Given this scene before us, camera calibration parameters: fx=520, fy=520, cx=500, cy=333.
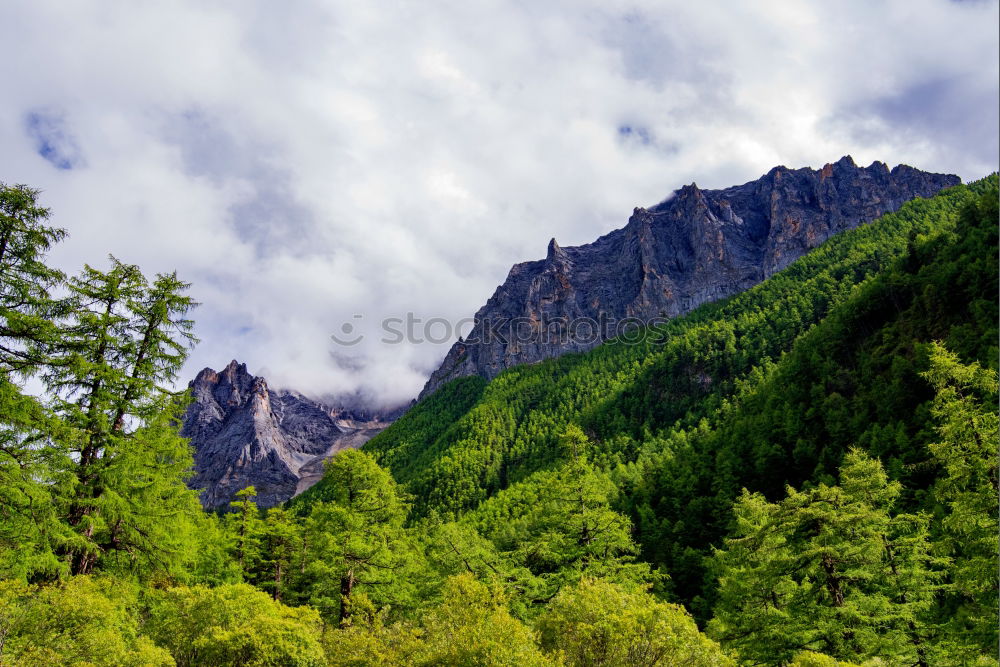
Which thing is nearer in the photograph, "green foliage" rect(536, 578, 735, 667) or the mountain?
"green foliage" rect(536, 578, 735, 667)

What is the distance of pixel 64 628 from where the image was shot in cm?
1449

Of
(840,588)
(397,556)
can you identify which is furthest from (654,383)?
(840,588)

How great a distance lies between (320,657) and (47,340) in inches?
494

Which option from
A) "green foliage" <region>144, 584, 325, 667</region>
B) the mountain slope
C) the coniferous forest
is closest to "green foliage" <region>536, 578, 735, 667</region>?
the coniferous forest

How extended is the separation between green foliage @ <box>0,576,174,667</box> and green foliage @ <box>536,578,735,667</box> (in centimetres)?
1202

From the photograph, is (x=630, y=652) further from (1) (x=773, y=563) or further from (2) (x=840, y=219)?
(2) (x=840, y=219)

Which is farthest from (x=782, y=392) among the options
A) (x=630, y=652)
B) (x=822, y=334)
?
(x=630, y=652)

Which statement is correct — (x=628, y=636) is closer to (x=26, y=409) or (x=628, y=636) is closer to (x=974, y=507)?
(x=974, y=507)

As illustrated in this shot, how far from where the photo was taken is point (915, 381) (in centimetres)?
5006

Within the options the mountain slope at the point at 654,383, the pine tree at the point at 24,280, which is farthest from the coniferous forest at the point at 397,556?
the mountain slope at the point at 654,383

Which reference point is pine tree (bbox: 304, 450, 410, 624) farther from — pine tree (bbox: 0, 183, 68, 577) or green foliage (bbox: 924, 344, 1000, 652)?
green foliage (bbox: 924, 344, 1000, 652)

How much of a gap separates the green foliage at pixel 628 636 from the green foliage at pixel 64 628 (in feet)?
39.4

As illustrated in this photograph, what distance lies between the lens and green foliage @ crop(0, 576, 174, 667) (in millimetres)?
13633

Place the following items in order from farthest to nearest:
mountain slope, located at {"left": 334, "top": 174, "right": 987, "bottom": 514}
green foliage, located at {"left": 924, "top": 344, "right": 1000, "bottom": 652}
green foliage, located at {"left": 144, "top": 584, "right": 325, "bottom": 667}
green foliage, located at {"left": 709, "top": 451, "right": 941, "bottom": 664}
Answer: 1. mountain slope, located at {"left": 334, "top": 174, "right": 987, "bottom": 514}
2. green foliage, located at {"left": 144, "top": 584, "right": 325, "bottom": 667}
3. green foliage, located at {"left": 709, "top": 451, "right": 941, "bottom": 664}
4. green foliage, located at {"left": 924, "top": 344, "right": 1000, "bottom": 652}
